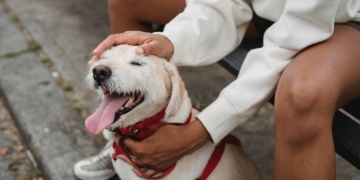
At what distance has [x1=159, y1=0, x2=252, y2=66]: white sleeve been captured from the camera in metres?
1.76

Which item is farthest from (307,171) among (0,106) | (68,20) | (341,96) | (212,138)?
(68,20)

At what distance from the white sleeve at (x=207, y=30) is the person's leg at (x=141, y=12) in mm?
182

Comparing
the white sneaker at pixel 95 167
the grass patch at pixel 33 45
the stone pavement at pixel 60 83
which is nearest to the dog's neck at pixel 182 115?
the white sneaker at pixel 95 167

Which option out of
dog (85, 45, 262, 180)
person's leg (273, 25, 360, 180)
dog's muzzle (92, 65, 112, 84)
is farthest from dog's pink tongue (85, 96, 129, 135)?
person's leg (273, 25, 360, 180)

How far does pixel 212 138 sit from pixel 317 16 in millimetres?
540

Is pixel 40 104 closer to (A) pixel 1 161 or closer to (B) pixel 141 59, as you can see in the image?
(A) pixel 1 161

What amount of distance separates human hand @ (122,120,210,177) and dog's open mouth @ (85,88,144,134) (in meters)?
0.14

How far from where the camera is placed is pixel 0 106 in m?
2.65

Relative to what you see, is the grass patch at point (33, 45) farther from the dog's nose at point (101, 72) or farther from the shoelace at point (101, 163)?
the dog's nose at point (101, 72)

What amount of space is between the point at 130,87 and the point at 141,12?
623 mm

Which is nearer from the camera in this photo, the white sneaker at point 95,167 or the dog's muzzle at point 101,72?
the dog's muzzle at point 101,72

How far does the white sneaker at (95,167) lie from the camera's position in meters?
2.17

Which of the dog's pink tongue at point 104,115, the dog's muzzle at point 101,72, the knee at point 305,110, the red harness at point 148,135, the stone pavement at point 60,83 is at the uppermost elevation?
the dog's muzzle at point 101,72

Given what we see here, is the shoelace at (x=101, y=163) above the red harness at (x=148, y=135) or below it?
below
